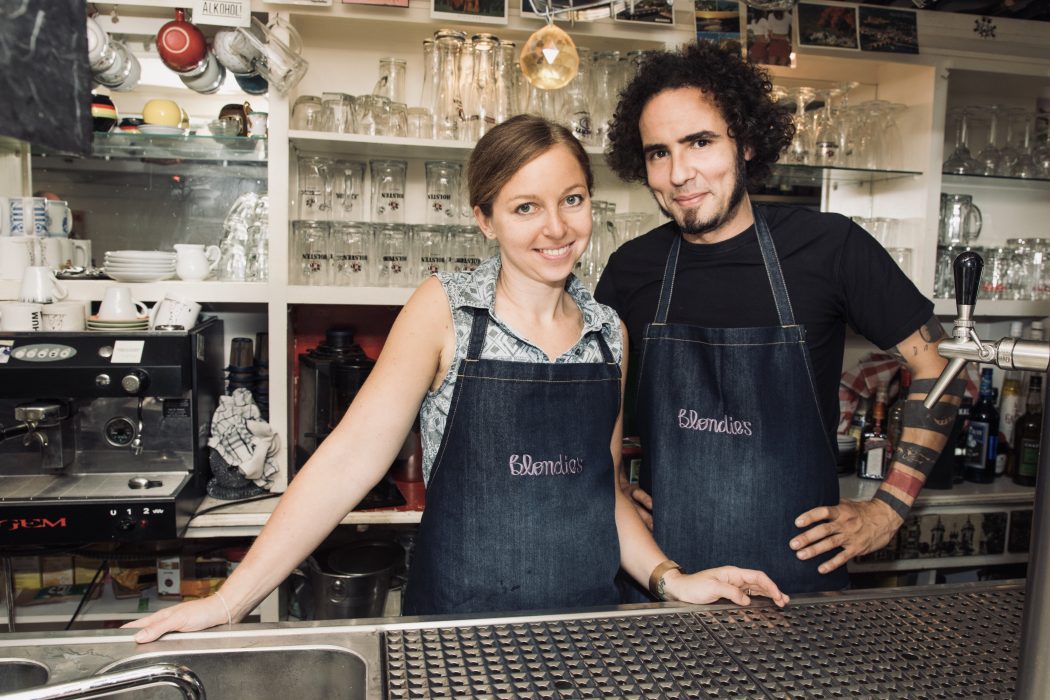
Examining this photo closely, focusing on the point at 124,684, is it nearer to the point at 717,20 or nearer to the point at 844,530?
the point at 844,530

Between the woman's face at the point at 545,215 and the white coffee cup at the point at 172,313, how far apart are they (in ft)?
3.42

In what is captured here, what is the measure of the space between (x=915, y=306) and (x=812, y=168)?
1011 mm

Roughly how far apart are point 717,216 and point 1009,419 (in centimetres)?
176

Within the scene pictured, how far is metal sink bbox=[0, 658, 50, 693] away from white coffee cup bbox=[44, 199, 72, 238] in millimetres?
1688

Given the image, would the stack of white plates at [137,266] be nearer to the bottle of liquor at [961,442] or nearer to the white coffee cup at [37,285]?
the white coffee cup at [37,285]

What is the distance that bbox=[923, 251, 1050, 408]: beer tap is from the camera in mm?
602

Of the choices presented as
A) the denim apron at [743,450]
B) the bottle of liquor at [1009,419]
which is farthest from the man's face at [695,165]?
the bottle of liquor at [1009,419]

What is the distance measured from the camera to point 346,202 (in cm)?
244

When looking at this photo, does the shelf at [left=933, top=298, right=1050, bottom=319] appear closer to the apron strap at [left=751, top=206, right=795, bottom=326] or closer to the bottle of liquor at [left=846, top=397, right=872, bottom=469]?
the bottle of liquor at [left=846, top=397, right=872, bottom=469]

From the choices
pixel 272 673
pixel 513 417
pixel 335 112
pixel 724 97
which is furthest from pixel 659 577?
pixel 335 112

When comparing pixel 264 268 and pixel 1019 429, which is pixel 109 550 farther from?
pixel 1019 429

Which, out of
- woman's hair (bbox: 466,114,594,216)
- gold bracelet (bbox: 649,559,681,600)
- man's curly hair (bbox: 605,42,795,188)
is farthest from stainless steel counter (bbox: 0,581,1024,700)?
man's curly hair (bbox: 605,42,795,188)

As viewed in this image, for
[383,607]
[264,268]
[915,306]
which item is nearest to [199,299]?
[264,268]

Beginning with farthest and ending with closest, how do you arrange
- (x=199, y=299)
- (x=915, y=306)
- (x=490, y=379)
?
(x=199, y=299)
(x=915, y=306)
(x=490, y=379)
